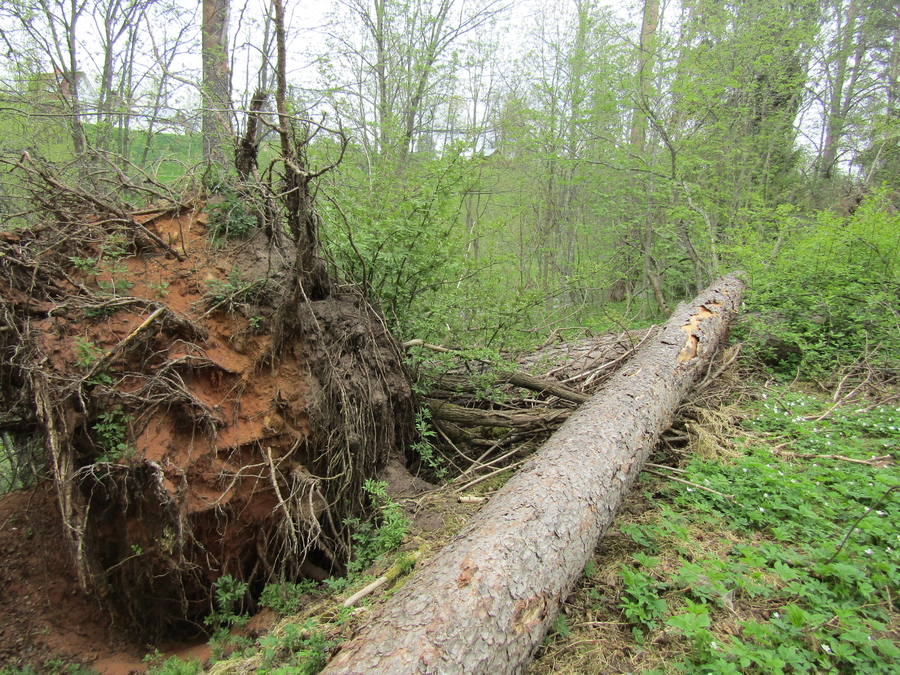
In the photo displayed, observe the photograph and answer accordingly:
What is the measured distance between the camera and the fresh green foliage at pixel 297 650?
205 centimetres

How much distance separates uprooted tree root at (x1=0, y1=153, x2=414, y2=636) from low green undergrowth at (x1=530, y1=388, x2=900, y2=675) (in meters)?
2.10

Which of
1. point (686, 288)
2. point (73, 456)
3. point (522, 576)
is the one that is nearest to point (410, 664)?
Result: point (522, 576)

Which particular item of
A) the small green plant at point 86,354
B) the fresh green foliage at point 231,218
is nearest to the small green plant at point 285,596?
the small green plant at point 86,354

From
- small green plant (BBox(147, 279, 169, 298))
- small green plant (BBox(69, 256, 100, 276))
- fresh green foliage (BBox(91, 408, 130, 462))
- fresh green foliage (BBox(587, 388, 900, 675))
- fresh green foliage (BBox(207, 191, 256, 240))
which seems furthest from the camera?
fresh green foliage (BBox(207, 191, 256, 240))

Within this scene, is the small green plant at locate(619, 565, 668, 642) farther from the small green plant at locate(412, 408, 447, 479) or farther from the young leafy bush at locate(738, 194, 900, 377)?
the young leafy bush at locate(738, 194, 900, 377)

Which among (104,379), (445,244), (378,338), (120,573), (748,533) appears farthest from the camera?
(445,244)

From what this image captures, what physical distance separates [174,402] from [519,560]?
99.7 inches

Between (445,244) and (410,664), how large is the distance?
3.79 meters

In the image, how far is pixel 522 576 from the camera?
205 cm

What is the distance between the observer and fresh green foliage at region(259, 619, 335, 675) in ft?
6.73

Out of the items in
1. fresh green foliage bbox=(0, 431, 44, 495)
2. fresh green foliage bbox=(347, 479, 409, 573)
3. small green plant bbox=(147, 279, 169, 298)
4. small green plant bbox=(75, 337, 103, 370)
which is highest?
small green plant bbox=(147, 279, 169, 298)

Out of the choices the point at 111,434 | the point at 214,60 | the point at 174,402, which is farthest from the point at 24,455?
the point at 214,60

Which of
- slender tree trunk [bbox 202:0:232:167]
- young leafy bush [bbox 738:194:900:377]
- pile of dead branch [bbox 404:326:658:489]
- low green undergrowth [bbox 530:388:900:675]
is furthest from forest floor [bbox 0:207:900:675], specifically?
slender tree trunk [bbox 202:0:232:167]

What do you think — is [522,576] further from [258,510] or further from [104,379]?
[104,379]
